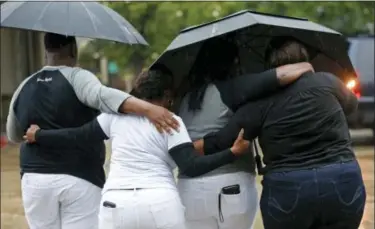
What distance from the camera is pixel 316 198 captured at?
11.2 ft

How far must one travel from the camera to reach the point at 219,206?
3.74 meters

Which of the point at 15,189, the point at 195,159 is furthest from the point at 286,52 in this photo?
the point at 15,189

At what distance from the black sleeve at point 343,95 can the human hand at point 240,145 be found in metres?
0.50

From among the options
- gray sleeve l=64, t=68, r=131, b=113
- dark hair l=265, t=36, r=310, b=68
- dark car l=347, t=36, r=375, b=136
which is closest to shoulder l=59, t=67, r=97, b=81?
gray sleeve l=64, t=68, r=131, b=113

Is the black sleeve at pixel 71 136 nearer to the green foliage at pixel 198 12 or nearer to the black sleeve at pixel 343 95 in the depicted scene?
the black sleeve at pixel 343 95

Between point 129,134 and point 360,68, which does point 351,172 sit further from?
point 360,68

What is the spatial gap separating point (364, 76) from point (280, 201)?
397 inches

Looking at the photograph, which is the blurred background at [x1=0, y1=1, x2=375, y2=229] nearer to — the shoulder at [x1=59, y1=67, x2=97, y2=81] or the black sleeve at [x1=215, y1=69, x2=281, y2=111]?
the shoulder at [x1=59, y1=67, x2=97, y2=81]

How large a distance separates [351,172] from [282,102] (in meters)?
0.48

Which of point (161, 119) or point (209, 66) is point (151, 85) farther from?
point (209, 66)

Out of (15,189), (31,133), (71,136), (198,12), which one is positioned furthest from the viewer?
(198,12)

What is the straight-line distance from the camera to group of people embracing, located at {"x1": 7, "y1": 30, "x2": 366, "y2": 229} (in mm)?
3449

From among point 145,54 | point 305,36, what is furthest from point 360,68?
point 305,36

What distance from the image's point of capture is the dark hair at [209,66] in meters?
3.86
